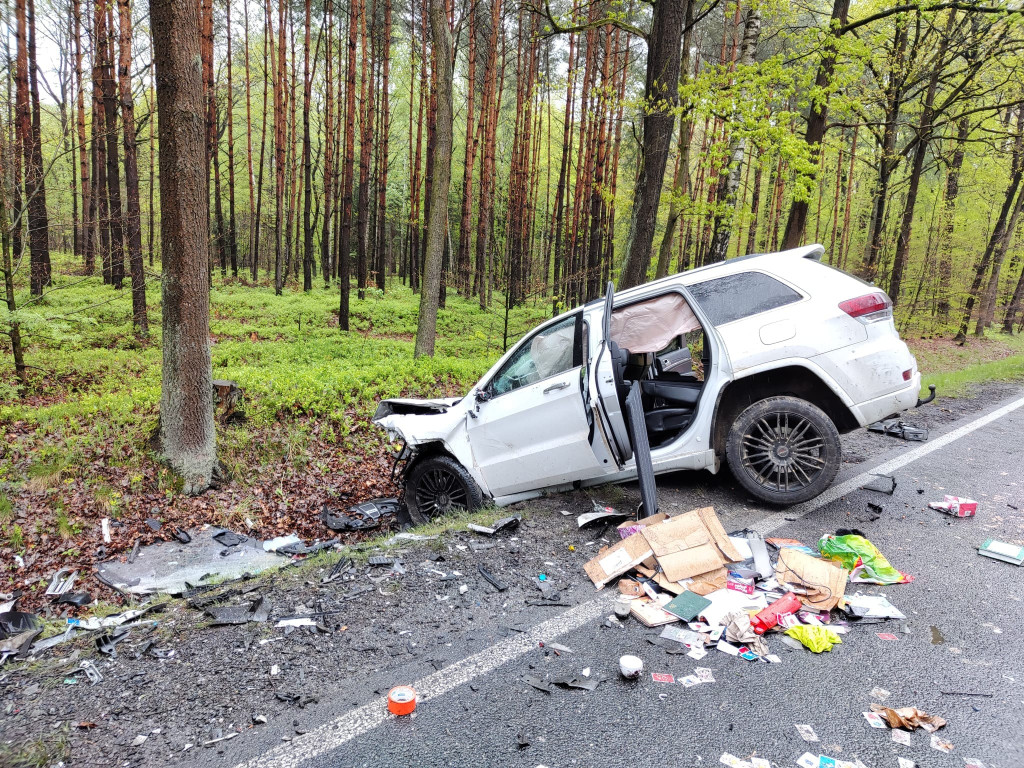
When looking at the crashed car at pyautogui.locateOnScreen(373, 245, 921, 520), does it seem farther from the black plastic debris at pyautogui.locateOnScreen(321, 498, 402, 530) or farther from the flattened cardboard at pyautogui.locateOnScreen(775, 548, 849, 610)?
the black plastic debris at pyautogui.locateOnScreen(321, 498, 402, 530)

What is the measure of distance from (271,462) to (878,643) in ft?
21.9

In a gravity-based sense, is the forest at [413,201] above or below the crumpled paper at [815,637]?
above

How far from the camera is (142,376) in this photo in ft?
37.2

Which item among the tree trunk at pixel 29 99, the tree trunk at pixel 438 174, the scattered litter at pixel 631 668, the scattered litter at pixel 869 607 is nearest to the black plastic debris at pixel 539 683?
the scattered litter at pixel 631 668

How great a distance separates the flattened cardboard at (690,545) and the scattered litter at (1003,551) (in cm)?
185

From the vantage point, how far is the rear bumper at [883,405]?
4625mm

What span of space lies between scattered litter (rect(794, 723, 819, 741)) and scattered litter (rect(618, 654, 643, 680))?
2.32 ft

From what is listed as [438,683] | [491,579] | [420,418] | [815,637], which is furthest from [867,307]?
[438,683]

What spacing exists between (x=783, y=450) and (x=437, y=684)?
3.38 m

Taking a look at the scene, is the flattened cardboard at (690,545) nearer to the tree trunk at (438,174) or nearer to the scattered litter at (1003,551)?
the scattered litter at (1003,551)

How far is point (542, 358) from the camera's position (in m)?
5.18

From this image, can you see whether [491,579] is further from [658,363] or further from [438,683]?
[658,363]

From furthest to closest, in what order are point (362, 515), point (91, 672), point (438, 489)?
point (362, 515) → point (438, 489) → point (91, 672)

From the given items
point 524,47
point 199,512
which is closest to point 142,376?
point 199,512
